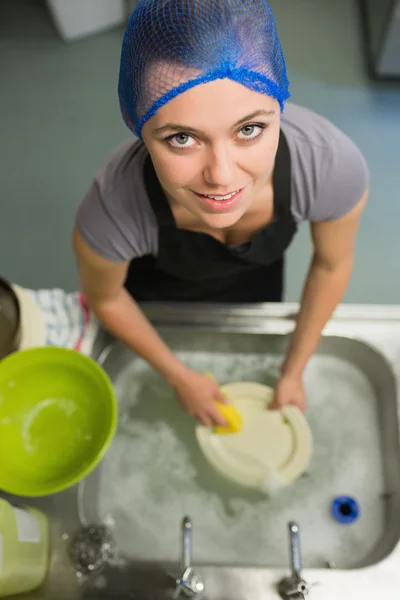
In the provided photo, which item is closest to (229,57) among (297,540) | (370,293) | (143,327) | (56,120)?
(143,327)

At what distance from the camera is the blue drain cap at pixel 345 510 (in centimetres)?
100

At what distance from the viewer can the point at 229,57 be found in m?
0.46

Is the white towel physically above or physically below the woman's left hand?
above

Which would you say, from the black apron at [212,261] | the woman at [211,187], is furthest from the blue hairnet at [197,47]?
the black apron at [212,261]

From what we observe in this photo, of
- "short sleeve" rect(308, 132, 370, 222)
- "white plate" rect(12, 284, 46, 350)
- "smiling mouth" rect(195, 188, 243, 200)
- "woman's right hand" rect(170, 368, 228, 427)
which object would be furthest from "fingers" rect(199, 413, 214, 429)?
"smiling mouth" rect(195, 188, 243, 200)

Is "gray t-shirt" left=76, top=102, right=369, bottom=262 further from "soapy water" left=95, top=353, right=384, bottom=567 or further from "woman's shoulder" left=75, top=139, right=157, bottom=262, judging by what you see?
"soapy water" left=95, top=353, right=384, bottom=567

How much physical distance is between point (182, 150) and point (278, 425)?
2.25ft

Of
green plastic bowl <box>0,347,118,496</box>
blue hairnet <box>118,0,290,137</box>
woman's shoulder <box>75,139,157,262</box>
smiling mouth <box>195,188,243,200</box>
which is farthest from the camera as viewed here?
green plastic bowl <box>0,347,118,496</box>

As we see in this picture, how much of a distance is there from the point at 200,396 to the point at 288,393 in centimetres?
17

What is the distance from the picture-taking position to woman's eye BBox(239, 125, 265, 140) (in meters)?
0.50

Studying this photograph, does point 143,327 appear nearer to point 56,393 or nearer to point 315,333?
point 56,393

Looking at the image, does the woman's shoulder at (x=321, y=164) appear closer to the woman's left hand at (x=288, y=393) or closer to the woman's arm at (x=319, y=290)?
the woman's arm at (x=319, y=290)

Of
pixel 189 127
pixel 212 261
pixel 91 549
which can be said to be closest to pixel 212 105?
pixel 189 127

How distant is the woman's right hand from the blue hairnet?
61 cm
